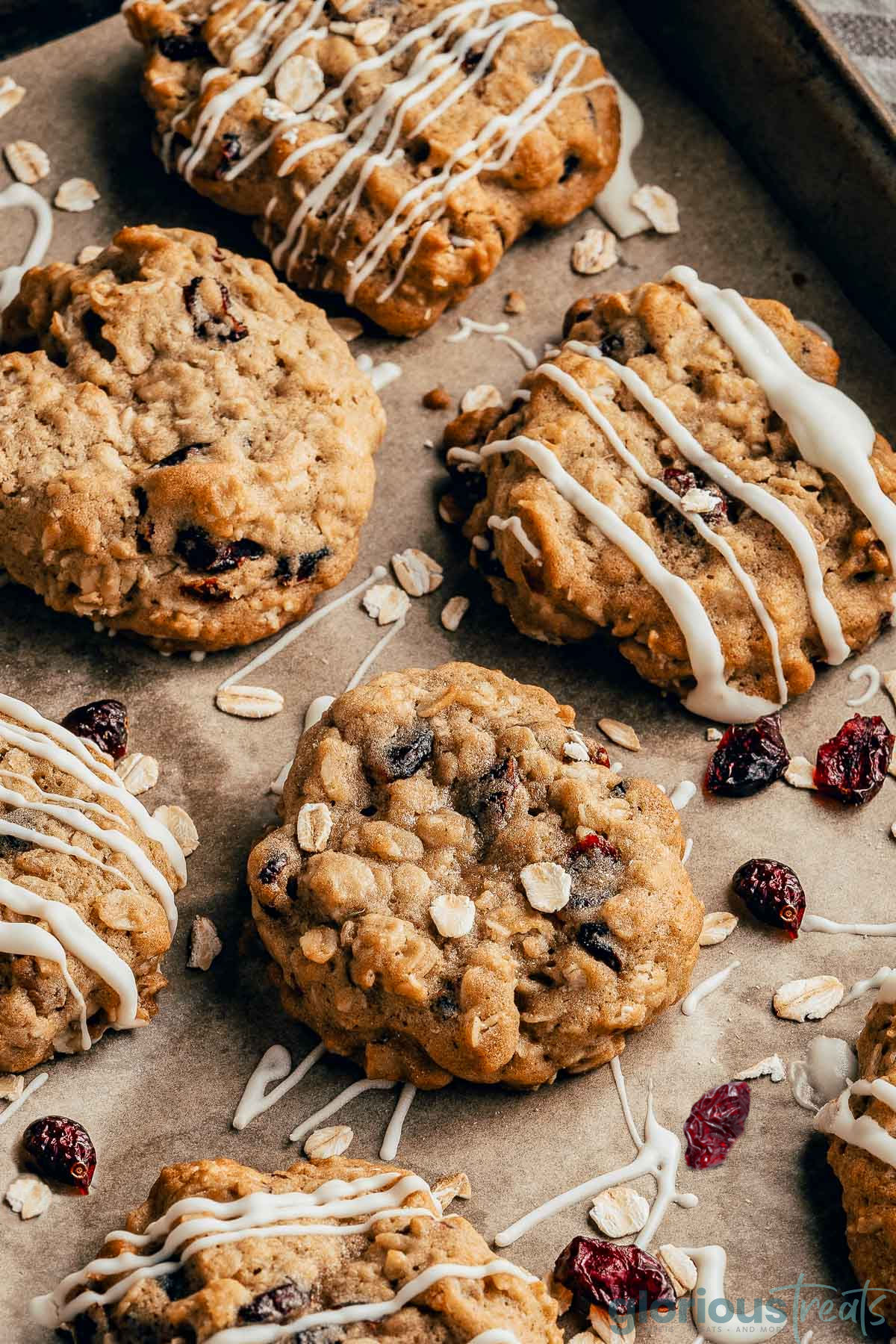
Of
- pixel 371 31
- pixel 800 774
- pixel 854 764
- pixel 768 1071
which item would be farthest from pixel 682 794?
pixel 371 31

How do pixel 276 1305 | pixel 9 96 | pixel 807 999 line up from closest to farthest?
pixel 276 1305
pixel 807 999
pixel 9 96

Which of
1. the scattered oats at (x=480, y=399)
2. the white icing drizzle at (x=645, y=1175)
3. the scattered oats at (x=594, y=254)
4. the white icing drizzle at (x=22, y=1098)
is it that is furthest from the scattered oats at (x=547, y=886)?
the scattered oats at (x=594, y=254)

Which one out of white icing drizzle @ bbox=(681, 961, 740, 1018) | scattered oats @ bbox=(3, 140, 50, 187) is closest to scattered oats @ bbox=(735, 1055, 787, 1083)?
white icing drizzle @ bbox=(681, 961, 740, 1018)

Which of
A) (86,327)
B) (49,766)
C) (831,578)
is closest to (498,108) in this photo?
(86,327)

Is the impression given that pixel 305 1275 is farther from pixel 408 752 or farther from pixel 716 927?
pixel 716 927

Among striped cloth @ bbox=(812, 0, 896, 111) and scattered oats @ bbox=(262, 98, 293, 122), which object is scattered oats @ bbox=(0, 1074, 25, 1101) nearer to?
scattered oats @ bbox=(262, 98, 293, 122)

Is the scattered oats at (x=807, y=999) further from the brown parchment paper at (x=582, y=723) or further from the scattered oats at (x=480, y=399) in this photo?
the scattered oats at (x=480, y=399)
